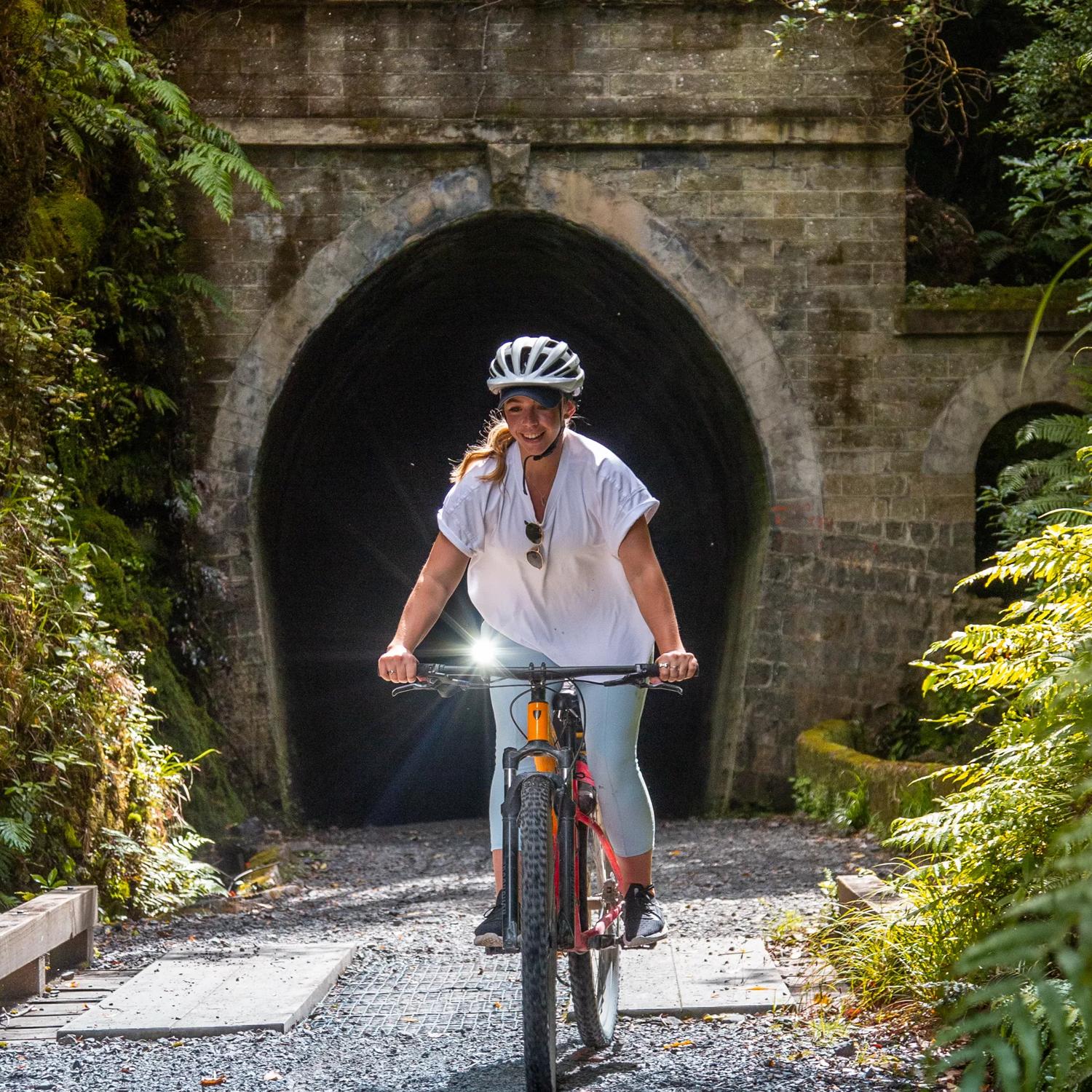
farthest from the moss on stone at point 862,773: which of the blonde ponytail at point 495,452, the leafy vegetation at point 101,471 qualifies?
the leafy vegetation at point 101,471

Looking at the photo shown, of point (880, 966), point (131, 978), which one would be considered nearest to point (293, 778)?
point (131, 978)

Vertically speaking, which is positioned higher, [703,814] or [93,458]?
[93,458]

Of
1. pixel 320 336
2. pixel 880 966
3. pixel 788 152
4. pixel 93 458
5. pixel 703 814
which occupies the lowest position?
pixel 703 814

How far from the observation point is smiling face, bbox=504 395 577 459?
3.69 metres

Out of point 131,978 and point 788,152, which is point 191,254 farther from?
point 131,978

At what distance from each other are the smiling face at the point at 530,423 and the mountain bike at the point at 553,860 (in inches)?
24.3

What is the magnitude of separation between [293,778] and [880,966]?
7.59 metres

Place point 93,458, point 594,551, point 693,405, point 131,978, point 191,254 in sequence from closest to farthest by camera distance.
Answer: point 594,551 < point 131,978 < point 93,458 < point 191,254 < point 693,405

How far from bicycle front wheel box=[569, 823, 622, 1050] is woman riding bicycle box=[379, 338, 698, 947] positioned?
64 mm

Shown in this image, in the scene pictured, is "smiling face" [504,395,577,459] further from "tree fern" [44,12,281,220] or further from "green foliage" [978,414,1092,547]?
"green foliage" [978,414,1092,547]

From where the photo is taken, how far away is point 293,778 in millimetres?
10938

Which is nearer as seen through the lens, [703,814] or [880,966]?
[880,966]

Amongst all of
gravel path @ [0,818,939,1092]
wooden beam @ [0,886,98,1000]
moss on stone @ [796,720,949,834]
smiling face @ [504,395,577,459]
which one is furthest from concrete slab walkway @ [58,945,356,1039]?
moss on stone @ [796,720,949,834]

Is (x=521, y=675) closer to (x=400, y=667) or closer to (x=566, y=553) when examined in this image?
(x=400, y=667)
